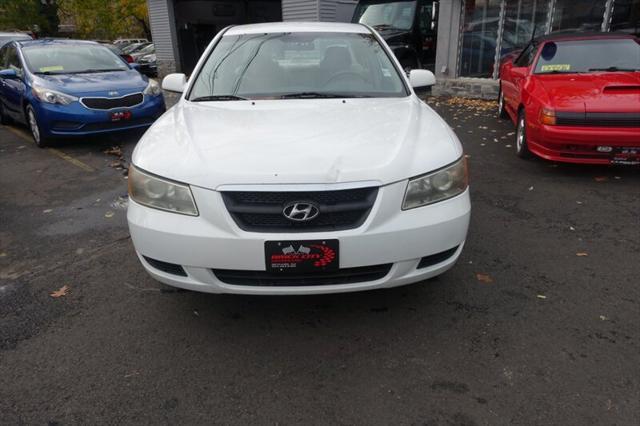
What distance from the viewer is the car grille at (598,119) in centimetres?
493

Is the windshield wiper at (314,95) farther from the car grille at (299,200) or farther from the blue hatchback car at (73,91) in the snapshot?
the blue hatchback car at (73,91)

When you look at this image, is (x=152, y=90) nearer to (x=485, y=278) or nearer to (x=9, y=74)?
(x=9, y=74)

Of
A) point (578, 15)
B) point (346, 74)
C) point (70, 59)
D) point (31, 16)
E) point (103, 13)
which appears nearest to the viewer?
point (346, 74)

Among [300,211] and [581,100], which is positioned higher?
[300,211]

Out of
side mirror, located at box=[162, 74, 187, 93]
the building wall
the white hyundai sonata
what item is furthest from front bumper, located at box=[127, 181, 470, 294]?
the building wall

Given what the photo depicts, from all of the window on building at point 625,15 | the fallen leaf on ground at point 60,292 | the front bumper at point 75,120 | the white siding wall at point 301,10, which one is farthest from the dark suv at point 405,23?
the fallen leaf on ground at point 60,292

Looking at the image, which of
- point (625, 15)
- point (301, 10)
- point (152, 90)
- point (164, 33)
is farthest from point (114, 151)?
point (164, 33)

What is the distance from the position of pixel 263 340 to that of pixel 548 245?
7.90 feet

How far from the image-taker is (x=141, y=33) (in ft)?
156

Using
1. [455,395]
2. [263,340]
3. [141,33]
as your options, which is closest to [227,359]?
[263,340]

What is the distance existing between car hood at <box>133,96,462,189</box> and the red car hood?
2686 mm

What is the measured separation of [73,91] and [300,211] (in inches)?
240

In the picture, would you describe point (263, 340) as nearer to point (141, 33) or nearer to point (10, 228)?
point (10, 228)

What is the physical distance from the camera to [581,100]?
5145 mm
